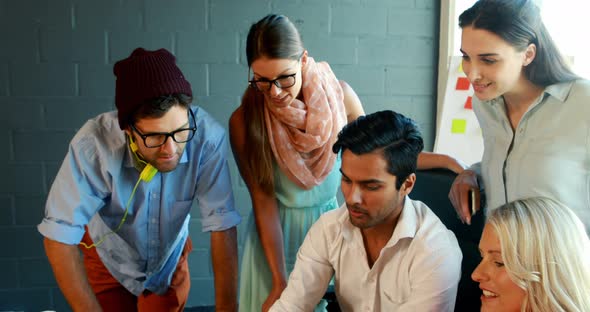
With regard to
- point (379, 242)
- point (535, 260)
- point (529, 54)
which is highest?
point (529, 54)

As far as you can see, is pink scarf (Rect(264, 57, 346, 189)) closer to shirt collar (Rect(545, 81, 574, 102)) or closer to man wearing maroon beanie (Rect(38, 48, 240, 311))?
man wearing maroon beanie (Rect(38, 48, 240, 311))

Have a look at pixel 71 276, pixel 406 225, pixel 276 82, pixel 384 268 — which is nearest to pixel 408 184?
pixel 406 225

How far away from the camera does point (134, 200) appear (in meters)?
1.79

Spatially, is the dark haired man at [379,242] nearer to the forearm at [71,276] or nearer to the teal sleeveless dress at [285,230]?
the teal sleeveless dress at [285,230]

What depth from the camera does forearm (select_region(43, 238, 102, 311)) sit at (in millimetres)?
1596

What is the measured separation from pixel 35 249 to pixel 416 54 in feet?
7.35

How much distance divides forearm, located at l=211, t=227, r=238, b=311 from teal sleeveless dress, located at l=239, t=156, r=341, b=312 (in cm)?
18

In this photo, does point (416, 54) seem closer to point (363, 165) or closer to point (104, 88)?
point (104, 88)

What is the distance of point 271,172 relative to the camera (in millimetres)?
1904

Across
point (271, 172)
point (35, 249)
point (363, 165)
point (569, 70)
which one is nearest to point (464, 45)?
point (569, 70)

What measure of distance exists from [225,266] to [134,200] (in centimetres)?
33

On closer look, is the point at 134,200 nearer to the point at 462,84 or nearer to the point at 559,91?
the point at 559,91

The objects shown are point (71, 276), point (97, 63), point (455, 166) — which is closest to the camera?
point (71, 276)

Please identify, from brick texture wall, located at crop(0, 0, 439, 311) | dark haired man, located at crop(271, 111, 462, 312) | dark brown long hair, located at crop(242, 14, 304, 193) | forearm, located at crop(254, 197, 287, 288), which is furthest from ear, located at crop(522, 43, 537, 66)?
brick texture wall, located at crop(0, 0, 439, 311)
